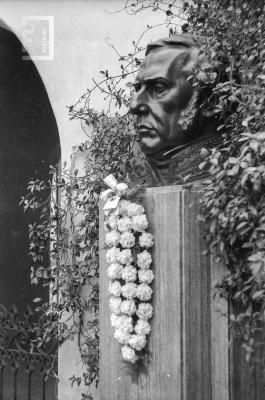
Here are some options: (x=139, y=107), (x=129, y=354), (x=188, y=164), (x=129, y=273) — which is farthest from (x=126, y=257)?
(x=139, y=107)

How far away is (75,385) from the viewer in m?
4.00

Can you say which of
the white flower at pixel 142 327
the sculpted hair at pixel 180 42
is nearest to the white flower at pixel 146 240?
the white flower at pixel 142 327

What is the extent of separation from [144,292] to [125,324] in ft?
0.58

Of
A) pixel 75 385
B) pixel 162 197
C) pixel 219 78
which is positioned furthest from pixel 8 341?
pixel 219 78

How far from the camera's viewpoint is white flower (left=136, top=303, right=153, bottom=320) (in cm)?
263

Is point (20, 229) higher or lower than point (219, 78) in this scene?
lower

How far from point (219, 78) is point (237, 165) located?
2.80 feet

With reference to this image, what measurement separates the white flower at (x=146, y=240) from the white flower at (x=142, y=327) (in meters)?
0.34

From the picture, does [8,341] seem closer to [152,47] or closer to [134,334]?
[134,334]

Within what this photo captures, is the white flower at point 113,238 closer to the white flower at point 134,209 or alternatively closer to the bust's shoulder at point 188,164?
the white flower at point 134,209

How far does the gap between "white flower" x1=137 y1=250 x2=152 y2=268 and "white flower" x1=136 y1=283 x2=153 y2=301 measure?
9cm

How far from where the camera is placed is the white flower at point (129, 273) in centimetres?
265

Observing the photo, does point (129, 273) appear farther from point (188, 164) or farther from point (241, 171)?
point (241, 171)

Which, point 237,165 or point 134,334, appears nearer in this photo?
point 237,165
